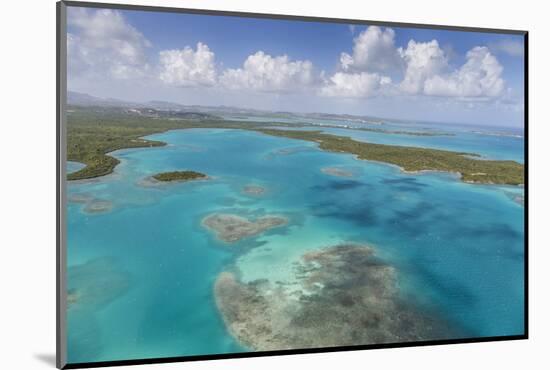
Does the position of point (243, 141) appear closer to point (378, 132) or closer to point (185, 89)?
point (185, 89)

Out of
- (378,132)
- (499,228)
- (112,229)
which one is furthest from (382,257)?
(112,229)

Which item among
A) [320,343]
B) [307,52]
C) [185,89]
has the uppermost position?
[307,52]

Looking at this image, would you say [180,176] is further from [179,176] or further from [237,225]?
[237,225]

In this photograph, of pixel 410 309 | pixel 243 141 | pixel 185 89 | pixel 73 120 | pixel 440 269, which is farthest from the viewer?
pixel 243 141

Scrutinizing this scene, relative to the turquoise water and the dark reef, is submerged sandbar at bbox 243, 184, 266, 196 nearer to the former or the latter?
the turquoise water

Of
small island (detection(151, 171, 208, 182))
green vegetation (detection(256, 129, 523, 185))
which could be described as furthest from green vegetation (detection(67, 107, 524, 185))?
small island (detection(151, 171, 208, 182))

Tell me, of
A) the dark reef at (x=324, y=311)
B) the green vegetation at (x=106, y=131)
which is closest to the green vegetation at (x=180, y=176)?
the green vegetation at (x=106, y=131)

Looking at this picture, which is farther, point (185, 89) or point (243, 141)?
point (243, 141)
